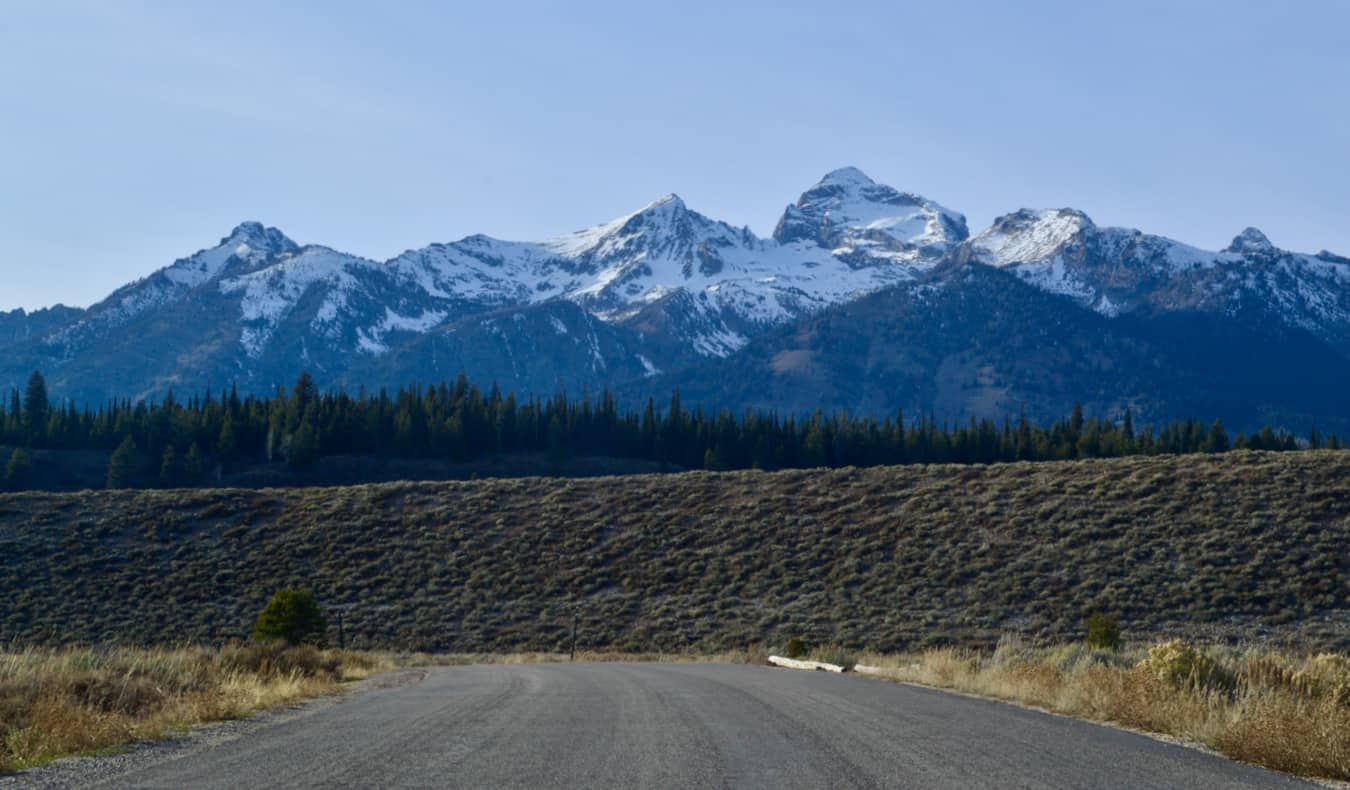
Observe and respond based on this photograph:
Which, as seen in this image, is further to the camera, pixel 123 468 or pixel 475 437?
pixel 475 437

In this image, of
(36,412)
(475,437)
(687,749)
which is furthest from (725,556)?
(36,412)

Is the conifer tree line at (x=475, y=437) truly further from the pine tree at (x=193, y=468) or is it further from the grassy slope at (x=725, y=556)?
the grassy slope at (x=725, y=556)

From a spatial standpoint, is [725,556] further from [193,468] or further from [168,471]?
[168,471]

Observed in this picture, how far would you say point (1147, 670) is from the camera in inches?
624

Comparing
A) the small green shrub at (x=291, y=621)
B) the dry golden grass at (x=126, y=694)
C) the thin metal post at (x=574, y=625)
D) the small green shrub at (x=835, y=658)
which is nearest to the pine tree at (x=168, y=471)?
the thin metal post at (x=574, y=625)

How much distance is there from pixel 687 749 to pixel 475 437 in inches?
5233

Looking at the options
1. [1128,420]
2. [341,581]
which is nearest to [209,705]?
[341,581]

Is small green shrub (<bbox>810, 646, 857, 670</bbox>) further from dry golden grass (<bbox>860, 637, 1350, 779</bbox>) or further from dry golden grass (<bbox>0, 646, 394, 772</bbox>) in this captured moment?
dry golden grass (<bbox>0, 646, 394, 772</bbox>)

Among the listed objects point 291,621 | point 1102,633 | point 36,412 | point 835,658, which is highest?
point 36,412

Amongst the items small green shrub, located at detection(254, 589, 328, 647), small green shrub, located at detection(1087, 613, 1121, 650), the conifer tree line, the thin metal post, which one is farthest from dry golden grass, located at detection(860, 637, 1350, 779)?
the conifer tree line

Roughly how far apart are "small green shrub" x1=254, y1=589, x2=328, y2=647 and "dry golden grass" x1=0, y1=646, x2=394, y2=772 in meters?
12.2

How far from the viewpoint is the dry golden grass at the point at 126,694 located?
1102 cm

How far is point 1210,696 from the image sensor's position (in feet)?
44.8

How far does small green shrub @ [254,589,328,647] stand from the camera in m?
34.1
